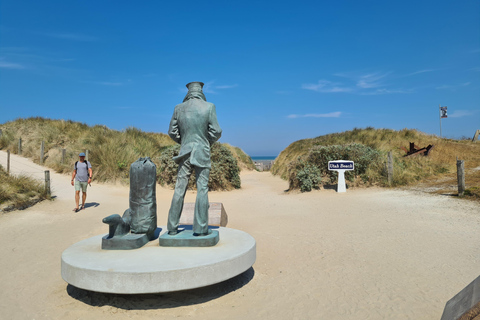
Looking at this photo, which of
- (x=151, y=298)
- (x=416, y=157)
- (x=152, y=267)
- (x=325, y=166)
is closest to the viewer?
(x=152, y=267)

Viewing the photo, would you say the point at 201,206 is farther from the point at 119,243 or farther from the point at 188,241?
the point at 119,243

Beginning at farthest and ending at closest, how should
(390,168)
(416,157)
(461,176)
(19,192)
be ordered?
(416,157) < (390,168) < (19,192) < (461,176)

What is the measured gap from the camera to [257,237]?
22.6 ft

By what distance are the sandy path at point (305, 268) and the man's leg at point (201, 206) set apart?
86cm

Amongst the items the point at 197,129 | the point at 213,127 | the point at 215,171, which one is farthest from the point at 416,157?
the point at 197,129

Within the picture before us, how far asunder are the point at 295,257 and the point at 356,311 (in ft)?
6.45

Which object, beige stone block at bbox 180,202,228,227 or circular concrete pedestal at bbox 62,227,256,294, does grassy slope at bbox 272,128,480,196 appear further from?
circular concrete pedestal at bbox 62,227,256,294

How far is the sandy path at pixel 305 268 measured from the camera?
12.0ft

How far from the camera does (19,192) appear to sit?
1038 centimetres

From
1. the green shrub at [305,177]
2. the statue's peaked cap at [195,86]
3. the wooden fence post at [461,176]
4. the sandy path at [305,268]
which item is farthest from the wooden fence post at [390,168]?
the statue's peaked cap at [195,86]

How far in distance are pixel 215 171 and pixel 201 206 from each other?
Answer: 10.5 metres

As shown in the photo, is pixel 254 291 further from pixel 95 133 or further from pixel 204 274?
pixel 95 133

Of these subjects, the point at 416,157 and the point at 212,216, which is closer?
the point at 212,216

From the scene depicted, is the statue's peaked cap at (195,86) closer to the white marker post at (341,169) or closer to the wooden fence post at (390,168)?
the white marker post at (341,169)
